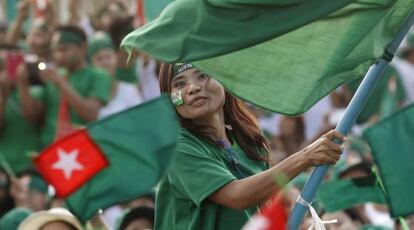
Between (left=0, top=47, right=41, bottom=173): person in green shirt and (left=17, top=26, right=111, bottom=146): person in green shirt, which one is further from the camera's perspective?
(left=0, top=47, right=41, bottom=173): person in green shirt

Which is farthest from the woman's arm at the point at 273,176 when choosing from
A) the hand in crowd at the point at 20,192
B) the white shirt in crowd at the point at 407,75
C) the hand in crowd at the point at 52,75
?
the white shirt in crowd at the point at 407,75

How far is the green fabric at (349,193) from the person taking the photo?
908 centimetres

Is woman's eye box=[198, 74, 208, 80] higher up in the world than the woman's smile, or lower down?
higher up

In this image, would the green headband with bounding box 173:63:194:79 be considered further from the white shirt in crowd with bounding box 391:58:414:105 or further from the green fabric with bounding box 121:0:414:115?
the white shirt in crowd with bounding box 391:58:414:105

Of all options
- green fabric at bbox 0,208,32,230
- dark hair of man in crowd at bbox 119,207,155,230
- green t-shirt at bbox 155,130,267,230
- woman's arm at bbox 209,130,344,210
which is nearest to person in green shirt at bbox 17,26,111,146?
green fabric at bbox 0,208,32,230

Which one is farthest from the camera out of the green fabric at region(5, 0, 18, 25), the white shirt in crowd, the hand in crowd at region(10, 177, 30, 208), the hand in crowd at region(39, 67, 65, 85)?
the green fabric at region(5, 0, 18, 25)

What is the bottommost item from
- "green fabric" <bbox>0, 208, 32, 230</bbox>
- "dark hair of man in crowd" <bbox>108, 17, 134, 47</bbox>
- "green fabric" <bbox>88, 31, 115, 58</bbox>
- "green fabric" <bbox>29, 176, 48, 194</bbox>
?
"green fabric" <bbox>29, 176, 48, 194</bbox>

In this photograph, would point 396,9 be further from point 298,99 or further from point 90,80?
point 90,80

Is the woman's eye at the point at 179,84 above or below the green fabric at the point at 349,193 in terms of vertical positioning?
above

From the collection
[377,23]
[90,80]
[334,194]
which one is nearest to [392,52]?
[377,23]

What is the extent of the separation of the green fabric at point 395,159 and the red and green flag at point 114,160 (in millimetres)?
1056

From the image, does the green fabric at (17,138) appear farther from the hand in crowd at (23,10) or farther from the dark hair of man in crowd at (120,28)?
the hand in crowd at (23,10)

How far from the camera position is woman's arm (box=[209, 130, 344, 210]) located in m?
6.62

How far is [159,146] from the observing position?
7199mm
